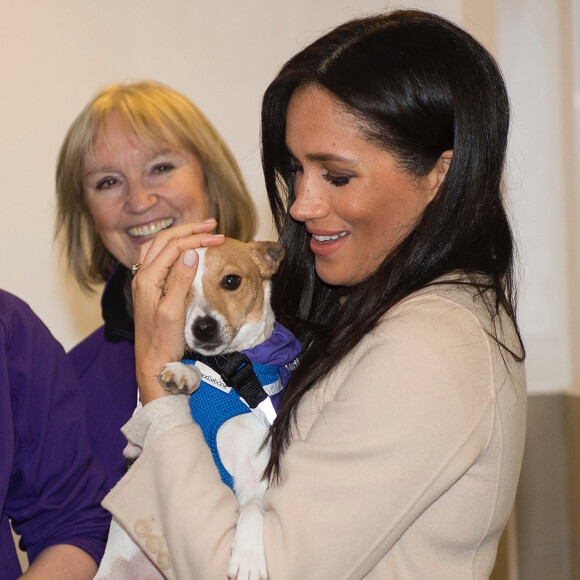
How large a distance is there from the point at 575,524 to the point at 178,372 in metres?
2.36

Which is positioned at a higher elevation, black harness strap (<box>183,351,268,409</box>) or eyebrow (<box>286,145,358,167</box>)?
eyebrow (<box>286,145,358,167</box>)

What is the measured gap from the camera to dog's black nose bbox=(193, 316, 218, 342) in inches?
75.4

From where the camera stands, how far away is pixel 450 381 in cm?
127

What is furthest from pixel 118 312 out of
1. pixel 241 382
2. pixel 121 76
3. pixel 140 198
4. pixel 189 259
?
pixel 121 76

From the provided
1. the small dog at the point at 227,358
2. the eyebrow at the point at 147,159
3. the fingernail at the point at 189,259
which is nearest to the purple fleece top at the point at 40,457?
the small dog at the point at 227,358

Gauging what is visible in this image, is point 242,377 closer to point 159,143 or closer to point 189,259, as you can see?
point 189,259

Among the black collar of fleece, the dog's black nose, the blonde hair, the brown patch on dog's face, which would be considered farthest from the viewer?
the blonde hair

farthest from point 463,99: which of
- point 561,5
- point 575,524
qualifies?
point 575,524

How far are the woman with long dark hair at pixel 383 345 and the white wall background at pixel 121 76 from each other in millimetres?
1952

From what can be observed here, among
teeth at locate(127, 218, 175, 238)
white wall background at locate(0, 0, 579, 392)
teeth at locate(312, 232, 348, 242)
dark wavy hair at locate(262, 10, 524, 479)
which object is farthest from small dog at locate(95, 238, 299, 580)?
white wall background at locate(0, 0, 579, 392)

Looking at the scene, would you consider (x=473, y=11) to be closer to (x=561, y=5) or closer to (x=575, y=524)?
(x=561, y=5)

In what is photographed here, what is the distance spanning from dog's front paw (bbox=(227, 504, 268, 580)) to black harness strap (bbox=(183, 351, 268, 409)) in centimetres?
41

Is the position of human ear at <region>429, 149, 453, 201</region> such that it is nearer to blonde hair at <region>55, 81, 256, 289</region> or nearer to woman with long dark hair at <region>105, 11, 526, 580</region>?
woman with long dark hair at <region>105, 11, 526, 580</region>

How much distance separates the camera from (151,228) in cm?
248
